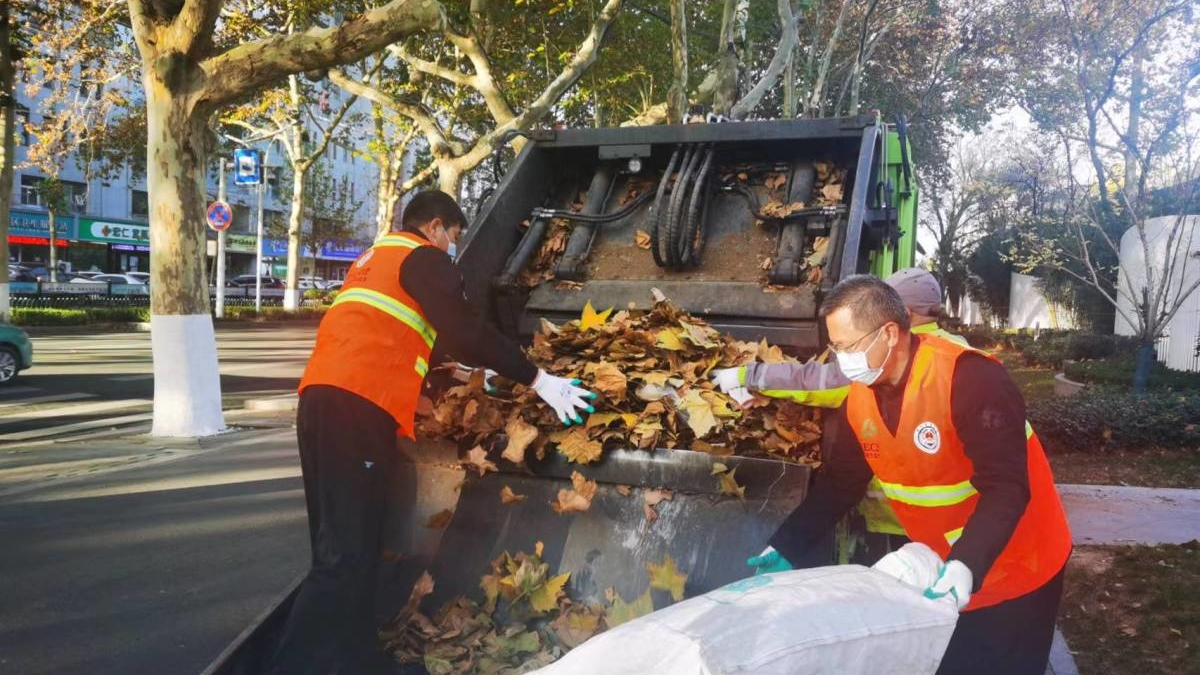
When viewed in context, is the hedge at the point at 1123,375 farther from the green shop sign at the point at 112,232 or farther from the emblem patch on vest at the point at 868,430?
the green shop sign at the point at 112,232

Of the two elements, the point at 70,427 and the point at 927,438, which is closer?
the point at 927,438

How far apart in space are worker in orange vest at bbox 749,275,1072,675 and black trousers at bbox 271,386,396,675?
54.1 inches

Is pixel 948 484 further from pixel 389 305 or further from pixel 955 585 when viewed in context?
pixel 389 305

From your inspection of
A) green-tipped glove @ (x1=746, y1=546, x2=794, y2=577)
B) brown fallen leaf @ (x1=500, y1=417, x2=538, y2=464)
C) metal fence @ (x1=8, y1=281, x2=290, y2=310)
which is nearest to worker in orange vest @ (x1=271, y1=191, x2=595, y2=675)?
brown fallen leaf @ (x1=500, y1=417, x2=538, y2=464)

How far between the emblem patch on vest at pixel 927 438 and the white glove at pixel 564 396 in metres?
1.04

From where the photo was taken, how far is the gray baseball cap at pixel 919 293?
2.81 meters

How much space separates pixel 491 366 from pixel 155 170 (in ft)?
20.6

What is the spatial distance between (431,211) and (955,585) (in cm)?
197

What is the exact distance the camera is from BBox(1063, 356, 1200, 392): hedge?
33.7 ft

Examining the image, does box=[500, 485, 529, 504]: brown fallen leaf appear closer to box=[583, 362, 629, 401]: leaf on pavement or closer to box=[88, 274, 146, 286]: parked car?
box=[583, 362, 629, 401]: leaf on pavement

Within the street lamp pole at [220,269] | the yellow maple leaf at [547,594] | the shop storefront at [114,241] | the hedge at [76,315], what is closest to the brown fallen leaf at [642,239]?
the yellow maple leaf at [547,594]

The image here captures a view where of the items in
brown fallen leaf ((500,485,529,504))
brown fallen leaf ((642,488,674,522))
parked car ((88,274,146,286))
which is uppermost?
brown fallen leaf ((642,488,674,522))

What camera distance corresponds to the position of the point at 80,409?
9367 mm

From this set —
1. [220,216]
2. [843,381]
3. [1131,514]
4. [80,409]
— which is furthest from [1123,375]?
[220,216]
